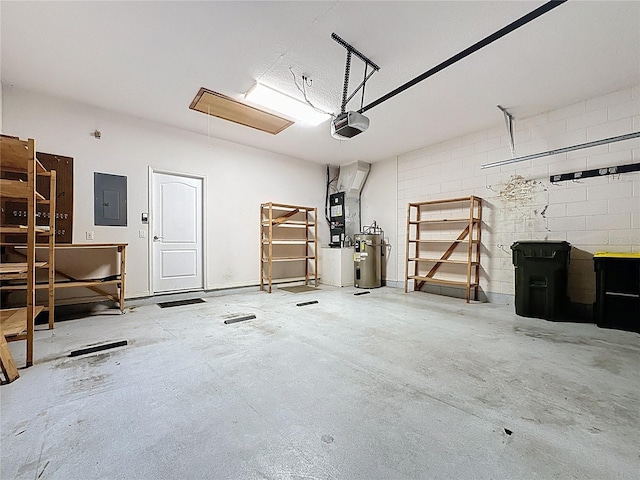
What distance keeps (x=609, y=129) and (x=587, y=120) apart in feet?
0.87

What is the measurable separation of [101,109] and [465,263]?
6.11 meters

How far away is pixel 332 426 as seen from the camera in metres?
1.40

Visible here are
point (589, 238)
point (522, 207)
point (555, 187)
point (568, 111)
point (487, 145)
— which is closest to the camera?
point (589, 238)

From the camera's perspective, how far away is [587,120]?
3545mm

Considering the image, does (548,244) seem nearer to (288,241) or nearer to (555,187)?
(555,187)

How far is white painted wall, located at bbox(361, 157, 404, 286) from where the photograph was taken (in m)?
5.92

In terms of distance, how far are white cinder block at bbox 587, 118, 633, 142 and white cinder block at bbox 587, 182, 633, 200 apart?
56 centimetres

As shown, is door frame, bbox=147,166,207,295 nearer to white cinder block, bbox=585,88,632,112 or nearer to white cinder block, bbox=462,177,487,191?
white cinder block, bbox=462,177,487,191

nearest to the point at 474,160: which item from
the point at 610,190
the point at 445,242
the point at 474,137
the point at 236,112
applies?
the point at 474,137

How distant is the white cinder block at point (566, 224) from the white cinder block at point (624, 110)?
4.21 feet

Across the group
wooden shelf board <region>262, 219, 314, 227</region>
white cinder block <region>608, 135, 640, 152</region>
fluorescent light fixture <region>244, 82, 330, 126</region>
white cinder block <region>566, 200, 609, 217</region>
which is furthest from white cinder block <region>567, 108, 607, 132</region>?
wooden shelf board <region>262, 219, 314, 227</region>

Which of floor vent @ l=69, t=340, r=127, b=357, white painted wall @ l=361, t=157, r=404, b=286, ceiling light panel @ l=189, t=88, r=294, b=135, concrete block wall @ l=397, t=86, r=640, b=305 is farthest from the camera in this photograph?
white painted wall @ l=361, t=157, r=404, b=286

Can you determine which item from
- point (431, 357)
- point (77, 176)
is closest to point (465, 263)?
point (431, 357)

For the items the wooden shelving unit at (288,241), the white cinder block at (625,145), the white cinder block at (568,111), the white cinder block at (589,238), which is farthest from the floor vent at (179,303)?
the white cinder block at (625,145)
